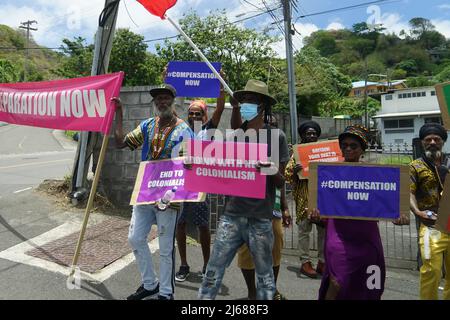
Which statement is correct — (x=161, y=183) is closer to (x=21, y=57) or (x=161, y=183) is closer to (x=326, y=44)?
(x=21, y=57)

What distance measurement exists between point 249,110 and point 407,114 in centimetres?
3508

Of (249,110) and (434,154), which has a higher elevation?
(249,110)

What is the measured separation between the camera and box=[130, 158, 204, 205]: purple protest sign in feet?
11.0

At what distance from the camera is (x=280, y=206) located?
3742mm

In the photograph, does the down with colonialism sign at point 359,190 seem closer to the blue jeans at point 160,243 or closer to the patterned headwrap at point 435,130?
the patterned headwrap at point 435,130

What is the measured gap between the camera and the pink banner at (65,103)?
4.06 m

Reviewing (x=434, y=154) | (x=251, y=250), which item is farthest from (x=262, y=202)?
(x=434, y=154)

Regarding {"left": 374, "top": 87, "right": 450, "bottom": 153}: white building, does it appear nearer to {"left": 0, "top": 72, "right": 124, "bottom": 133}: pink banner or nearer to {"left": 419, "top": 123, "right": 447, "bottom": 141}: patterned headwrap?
{"left": 419, "top": 123, "right": 447, "bottom": 141}: patterned headwrap

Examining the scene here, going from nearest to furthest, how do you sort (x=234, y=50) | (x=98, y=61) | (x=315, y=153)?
(x=315, y=153) < (x=98, y=61) < (x=234, y=50)

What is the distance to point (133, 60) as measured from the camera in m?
27.6

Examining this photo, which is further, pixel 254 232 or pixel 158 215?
pixel 158 215

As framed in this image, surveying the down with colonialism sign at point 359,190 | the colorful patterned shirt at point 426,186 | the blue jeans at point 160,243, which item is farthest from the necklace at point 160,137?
the colorful patterned shirt at point 426,186
